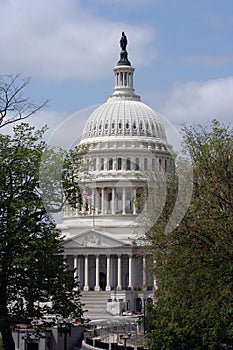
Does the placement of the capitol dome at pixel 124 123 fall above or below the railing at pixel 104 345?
above

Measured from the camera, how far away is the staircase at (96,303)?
127562mm

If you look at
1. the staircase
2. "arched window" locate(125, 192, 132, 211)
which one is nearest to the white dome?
"arched window" locate(125, 192, 132, 211)

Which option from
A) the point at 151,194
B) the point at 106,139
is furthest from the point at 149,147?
the point at 151,194

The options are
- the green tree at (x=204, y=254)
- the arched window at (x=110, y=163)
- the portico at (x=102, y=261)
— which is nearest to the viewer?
A: the green tree at (x=204, y=254)

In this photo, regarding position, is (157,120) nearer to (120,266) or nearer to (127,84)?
(127,84)

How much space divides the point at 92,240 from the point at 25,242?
112 metres

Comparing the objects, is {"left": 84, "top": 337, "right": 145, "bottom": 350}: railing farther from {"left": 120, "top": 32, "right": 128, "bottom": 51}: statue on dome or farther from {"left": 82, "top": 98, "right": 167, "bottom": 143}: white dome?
{"left": 120, "top": 32, "right": 128, "bottom": 51}: statue on dome

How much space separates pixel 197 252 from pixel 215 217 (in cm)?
174

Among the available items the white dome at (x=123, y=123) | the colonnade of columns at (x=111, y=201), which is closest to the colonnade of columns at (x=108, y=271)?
the colonnade of columns at (x=111, y=201)

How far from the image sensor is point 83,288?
156875 millimetres

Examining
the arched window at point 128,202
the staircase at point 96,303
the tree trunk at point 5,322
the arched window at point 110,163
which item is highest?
the arched window at point 110,163

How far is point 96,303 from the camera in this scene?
13938 centimetres

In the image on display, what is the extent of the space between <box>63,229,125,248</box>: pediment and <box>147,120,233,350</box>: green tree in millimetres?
106935

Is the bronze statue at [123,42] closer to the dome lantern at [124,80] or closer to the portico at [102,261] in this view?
the dome lantern at [124,80]
